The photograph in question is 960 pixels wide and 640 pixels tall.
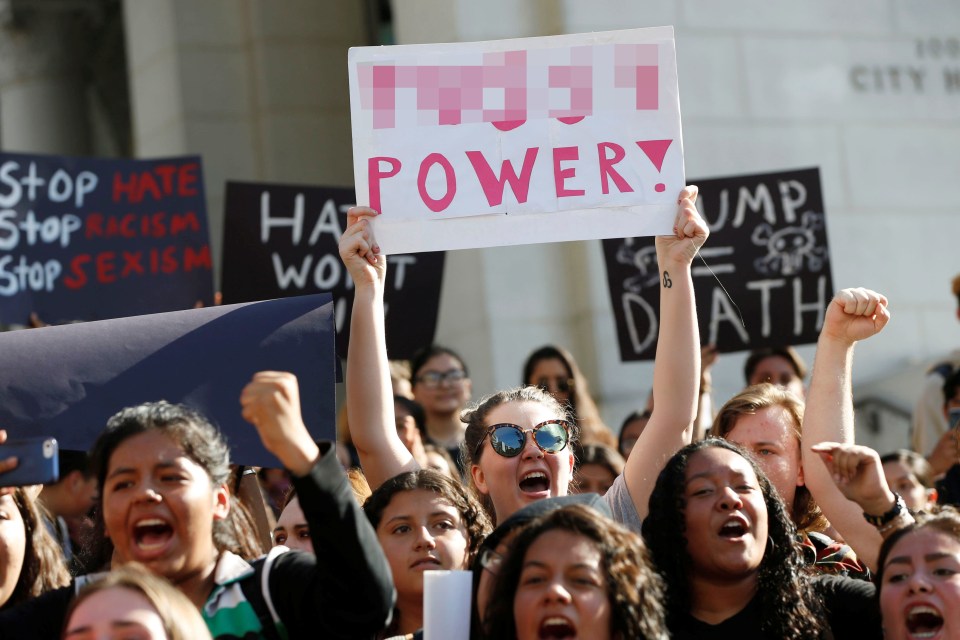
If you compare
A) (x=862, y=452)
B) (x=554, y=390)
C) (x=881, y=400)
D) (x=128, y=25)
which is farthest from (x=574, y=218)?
(x=128, y=25)

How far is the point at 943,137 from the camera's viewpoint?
10148 mm

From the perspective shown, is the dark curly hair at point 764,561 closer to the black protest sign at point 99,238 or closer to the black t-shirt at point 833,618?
the black t-shirt at point 833,618

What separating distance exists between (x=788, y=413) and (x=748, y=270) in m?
2.61

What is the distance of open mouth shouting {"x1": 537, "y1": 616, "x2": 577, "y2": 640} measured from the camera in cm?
335

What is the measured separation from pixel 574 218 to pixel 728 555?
4.30 ft

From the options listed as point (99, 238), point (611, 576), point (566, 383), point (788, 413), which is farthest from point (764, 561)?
point (99, 238)

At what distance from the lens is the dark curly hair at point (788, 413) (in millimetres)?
4773

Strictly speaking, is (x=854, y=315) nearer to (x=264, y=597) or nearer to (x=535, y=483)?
(x=535, y=483)

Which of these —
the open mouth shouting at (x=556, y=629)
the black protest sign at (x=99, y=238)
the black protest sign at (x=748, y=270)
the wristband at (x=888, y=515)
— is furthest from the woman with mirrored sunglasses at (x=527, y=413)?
the black protest sign at (x=99, y=238)

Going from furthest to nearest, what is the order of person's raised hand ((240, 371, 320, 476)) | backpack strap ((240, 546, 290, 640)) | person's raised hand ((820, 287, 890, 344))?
person's raised hand ((820, 287, 890, 344)) → backpack strap ((240, 546, 290, 640)) → person's raised hand ((240, 371, 320, 476))

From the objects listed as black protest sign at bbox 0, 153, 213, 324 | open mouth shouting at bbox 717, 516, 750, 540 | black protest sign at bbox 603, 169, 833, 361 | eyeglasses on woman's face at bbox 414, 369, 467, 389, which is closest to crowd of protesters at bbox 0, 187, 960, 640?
open mouth shouting at bbox 717, 516, 750, 540

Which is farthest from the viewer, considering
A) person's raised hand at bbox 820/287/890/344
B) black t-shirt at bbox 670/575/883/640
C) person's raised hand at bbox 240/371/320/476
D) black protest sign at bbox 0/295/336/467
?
person's raised hand at bbox 820/287/890/344

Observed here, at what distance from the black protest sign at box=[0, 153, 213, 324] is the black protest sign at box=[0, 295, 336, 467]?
316cm

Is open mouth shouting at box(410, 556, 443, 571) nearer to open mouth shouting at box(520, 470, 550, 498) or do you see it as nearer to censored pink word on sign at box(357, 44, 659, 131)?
open mouth shouting at box(520, 470, 550, 498)
